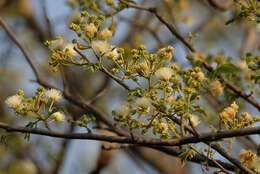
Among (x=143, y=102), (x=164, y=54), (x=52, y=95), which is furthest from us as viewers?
(x=52, y=95)

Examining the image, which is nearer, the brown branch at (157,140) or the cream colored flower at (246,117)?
the brown branch at (157,140)

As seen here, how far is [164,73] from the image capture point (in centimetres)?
155

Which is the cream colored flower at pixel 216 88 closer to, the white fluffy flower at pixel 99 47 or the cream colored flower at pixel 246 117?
the cream colored flower at pixel 246 117

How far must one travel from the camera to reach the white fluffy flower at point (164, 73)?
5.09ft

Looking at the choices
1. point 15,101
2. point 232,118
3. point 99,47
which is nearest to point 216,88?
point 232,118

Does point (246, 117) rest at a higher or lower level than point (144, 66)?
lower

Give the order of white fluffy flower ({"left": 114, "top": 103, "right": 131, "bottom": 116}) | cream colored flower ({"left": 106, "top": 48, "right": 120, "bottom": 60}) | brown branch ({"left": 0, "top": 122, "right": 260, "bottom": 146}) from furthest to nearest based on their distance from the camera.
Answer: cream colored flower ({"left": 106, "top": 48, "right": 120, "bottom": 60}) → white fluffy flower ({"left": 114, "top": 103, "right": 131, "bottom": 116}) → brown branch ({"left": 0, "top": 122, "right": 260, "bottom": 146})

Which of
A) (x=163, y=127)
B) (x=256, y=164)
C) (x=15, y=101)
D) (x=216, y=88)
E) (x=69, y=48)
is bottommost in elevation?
(x=256, y=164)

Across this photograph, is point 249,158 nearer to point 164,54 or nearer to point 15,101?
point 164,54

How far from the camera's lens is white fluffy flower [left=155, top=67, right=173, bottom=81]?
155 centimetres

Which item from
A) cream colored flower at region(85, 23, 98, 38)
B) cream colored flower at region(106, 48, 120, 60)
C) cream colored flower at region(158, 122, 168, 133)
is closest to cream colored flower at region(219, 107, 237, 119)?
cream colored flower at region(158, 122, 168, 133)

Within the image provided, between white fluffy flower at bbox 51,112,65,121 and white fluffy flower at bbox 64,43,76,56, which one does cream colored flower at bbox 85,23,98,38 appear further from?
white fluffy flower at bbox 51,112,65,121

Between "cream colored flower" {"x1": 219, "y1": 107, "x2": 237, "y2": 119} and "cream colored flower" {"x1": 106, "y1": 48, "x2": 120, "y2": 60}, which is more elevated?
"cream colored flower" {"x1": 106, "y1": 48, "x2": 120, "y2": 60}

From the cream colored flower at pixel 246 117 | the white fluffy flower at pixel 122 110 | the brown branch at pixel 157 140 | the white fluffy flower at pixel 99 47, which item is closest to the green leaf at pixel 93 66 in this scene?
the white fluffy flower at pixel 99 47
